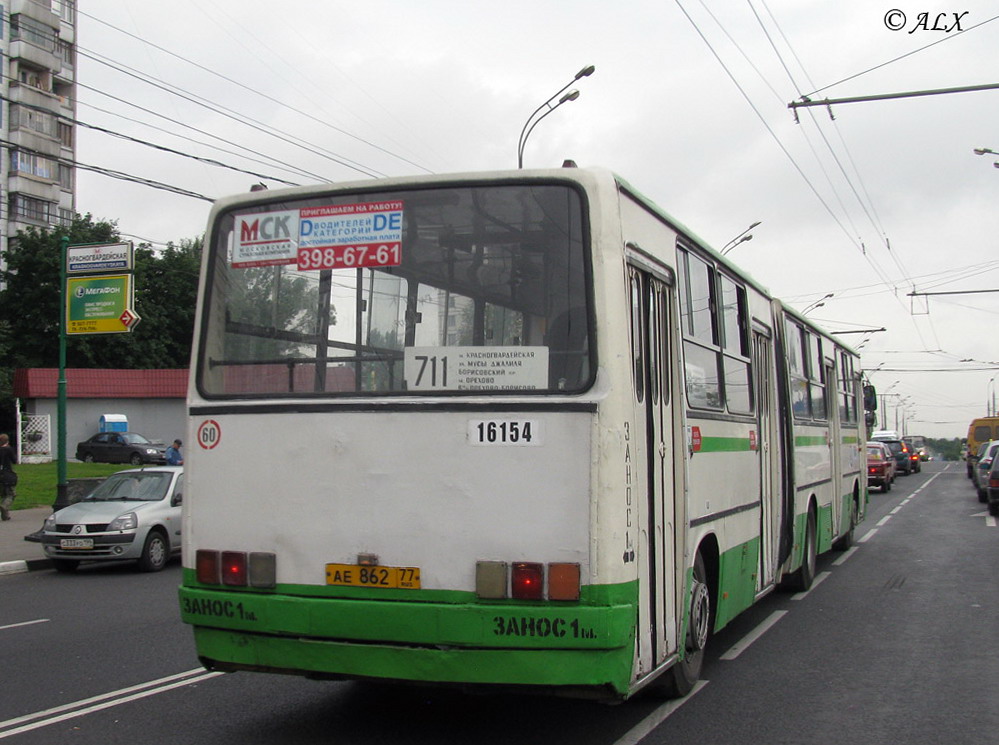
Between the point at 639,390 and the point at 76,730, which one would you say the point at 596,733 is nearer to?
the point at 639,390

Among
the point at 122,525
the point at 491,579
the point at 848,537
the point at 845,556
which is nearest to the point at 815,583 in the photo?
the point at 845,556

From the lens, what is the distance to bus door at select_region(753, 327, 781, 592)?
9.48m

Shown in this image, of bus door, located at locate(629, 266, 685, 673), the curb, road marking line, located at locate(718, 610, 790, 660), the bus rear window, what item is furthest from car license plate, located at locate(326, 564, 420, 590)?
the curb

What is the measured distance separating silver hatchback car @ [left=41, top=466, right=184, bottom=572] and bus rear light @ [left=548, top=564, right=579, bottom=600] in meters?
11.3

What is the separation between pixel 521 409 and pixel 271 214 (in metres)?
1.93

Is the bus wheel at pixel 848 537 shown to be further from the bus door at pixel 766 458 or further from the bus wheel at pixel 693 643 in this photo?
the bus wheel at pixel 693 643

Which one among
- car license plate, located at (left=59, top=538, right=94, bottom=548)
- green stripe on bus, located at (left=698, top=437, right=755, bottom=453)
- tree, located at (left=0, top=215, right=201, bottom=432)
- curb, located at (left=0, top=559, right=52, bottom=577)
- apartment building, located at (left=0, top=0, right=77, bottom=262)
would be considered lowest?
curb, located at (left=0, top=559, right=52, bottom=577)

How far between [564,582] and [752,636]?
4.95 m

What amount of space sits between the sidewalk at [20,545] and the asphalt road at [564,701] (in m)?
4.20

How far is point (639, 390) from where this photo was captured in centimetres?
582

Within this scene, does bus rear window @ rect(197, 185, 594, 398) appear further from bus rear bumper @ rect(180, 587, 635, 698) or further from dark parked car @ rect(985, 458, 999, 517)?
dark parked car @ rect(985, 458, 999, 517)

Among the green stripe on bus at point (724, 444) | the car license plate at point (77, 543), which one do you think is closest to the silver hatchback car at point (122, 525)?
the car license plate at point (77, 543)

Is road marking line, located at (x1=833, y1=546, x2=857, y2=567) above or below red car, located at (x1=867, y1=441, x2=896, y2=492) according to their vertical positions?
below

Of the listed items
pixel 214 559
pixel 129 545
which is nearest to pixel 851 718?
pixel 214 559
